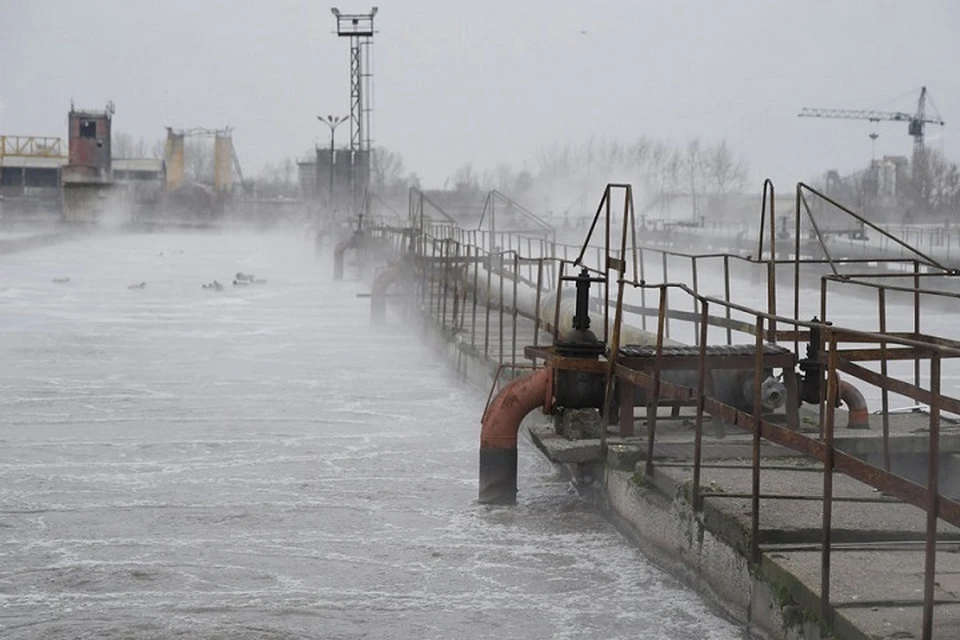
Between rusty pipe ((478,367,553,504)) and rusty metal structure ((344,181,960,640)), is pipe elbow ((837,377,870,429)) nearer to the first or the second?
rusty metal structure ((344,181,960,640))

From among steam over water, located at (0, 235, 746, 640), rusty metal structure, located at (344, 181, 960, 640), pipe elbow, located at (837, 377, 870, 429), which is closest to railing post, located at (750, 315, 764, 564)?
rusty metal structure, located at (344, 181, 960, 640)

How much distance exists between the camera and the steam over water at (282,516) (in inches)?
285

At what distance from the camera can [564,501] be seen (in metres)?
9.92

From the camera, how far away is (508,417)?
9.23 meters

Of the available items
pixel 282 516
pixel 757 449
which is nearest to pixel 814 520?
pixel 757 449

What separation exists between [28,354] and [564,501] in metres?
11.3

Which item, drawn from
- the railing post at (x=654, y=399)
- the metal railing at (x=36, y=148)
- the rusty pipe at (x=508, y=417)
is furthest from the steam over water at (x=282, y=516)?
the metal railing at (x=36, y=148)

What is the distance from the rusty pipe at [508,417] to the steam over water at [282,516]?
0.36 metres

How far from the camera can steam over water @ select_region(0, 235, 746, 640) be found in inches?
285

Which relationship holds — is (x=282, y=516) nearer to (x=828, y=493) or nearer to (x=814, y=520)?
(x=814, y=520)

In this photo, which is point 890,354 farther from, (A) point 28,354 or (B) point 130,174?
(B) point 130,174

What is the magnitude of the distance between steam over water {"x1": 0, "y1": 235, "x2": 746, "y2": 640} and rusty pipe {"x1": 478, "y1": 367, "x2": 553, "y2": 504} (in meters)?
0.36

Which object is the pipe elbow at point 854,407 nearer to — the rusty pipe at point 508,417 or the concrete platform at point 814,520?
the concrete platform at point 814,520

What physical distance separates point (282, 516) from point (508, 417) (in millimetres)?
1717
